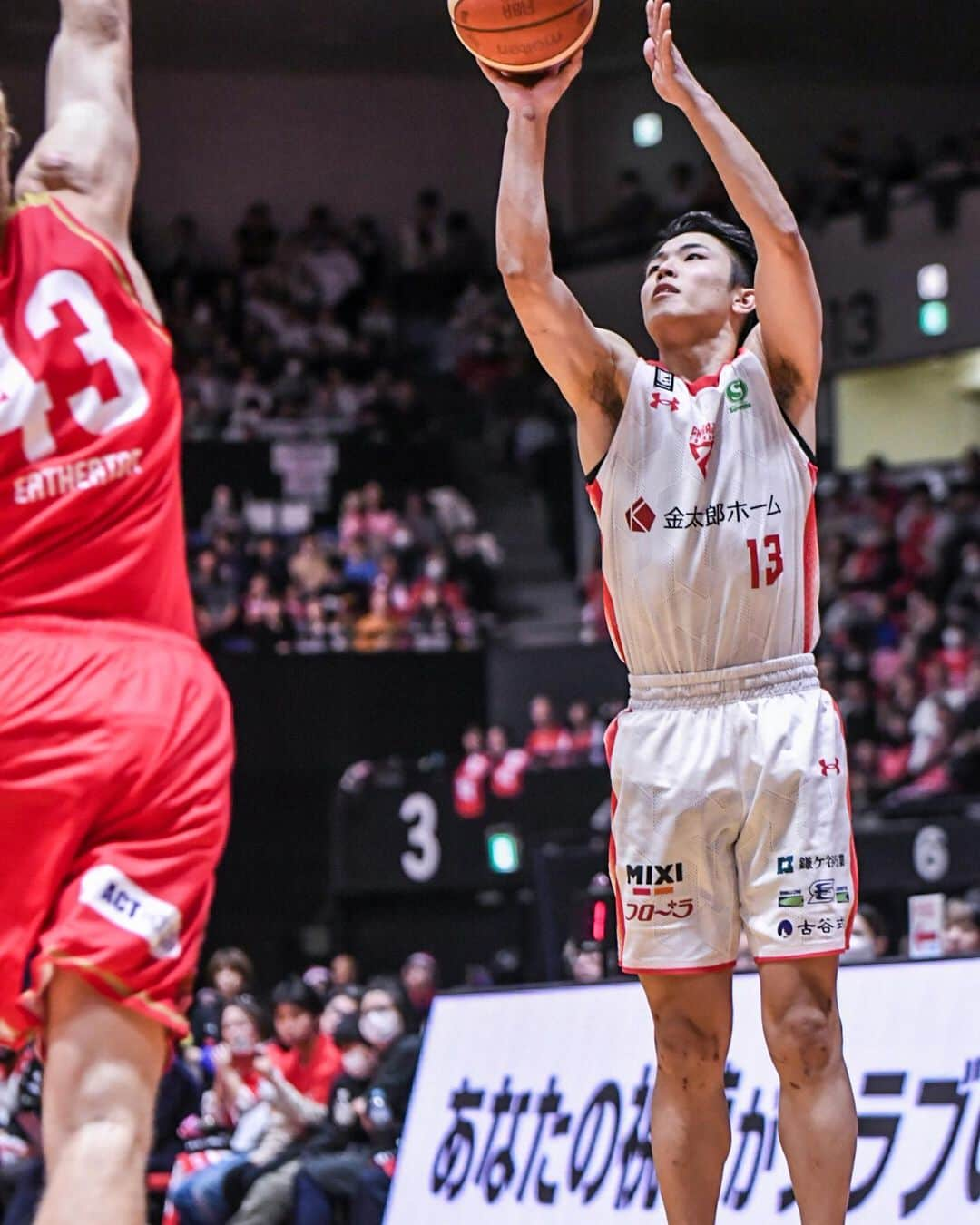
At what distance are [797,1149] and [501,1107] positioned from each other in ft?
7.17

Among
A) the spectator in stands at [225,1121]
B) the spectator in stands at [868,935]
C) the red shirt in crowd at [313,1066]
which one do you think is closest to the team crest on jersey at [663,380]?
the spectator in stands at [868,935]

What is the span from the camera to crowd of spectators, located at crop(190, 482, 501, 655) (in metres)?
17.0

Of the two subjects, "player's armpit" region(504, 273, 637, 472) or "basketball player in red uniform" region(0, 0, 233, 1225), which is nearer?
"basketball player in red uniform" region(0, 0, 233, 1225)

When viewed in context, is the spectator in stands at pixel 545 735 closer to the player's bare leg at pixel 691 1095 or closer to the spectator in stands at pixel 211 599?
the spectator in stands at pixel 211 599

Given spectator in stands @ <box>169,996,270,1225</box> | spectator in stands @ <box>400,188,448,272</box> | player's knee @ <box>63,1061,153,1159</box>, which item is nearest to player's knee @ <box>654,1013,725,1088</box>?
player's knee @ <box>63,1061,153,1159</box>

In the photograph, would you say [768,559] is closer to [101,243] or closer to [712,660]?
[712,660]

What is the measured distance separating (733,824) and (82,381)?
1.98 metres

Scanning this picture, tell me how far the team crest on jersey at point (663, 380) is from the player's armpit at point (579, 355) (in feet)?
0.20

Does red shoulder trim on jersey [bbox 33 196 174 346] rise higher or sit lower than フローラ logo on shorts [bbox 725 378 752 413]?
higher

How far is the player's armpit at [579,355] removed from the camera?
4.70 m

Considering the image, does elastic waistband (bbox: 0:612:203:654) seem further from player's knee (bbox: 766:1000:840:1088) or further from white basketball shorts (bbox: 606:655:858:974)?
player's knee (bbox: 766:1000:840:1088)

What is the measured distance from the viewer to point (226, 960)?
35.9 feet

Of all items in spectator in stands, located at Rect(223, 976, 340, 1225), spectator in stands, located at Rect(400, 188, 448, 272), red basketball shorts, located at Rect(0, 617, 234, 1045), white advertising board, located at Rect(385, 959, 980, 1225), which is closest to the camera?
red basketball shorts, located at Rect(0, 617, 234, 1045)

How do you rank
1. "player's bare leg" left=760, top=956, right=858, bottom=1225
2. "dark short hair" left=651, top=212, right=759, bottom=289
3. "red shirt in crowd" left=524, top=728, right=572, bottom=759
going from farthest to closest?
"red shirt in crowd" left=524, top=728, right=572, bottom=759
"dark short hair" left=651, top=212, right=759, bottom=289
"player's bare leg" left=760, top=956, right=858, bottom=1225
